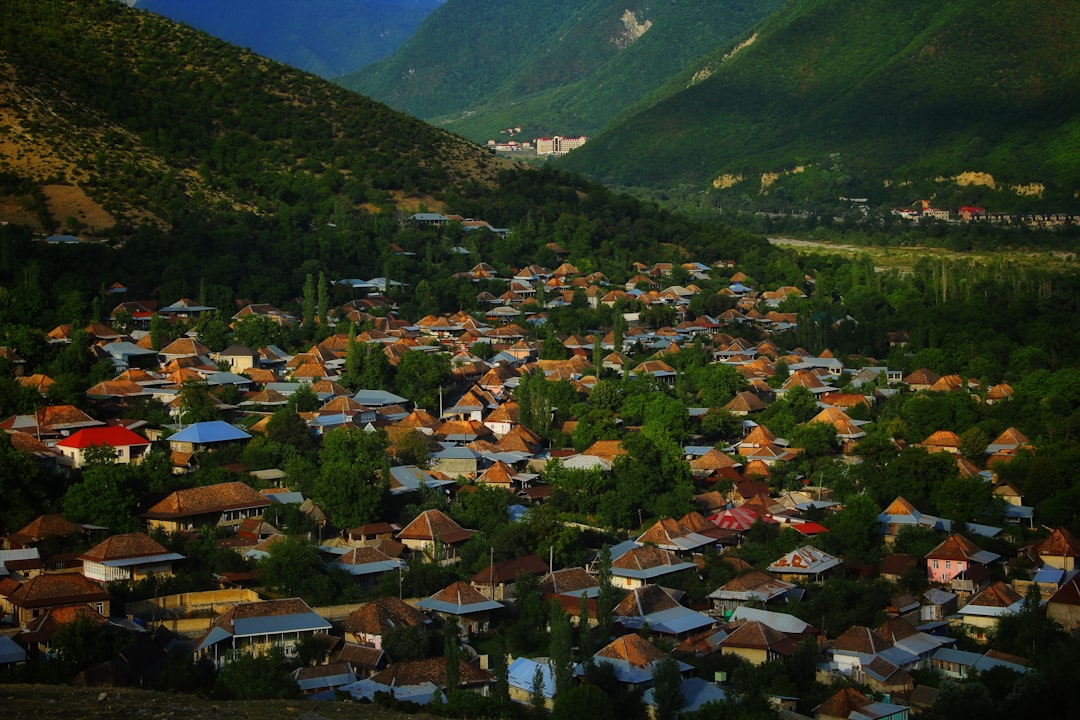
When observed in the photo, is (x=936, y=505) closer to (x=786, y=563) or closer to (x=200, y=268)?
(x=786, y=563)

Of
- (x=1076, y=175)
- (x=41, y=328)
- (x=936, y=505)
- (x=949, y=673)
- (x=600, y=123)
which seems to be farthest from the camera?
(x=600, y=123)

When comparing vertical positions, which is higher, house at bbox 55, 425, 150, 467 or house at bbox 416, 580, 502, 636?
house at bbox 55, 425, 150, 467

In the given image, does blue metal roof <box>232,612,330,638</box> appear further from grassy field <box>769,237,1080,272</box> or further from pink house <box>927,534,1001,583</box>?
grassy field <box>769,237,1080,272</box>

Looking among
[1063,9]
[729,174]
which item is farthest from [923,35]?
[729,174]

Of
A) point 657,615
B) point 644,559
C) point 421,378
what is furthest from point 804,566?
point 421,378

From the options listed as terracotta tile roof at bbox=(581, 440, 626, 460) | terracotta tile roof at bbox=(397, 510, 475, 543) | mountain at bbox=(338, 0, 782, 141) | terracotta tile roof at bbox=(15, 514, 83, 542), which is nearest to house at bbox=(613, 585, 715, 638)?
terracotta tile roof at bbox=(397, 510, 475, 543)

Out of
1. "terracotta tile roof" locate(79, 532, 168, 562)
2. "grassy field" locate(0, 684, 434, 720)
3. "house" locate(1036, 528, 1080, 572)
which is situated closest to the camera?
"grassy field" locate(0, 684, 434, 720)

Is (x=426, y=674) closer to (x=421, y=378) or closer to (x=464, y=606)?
(x=464, y=606)
